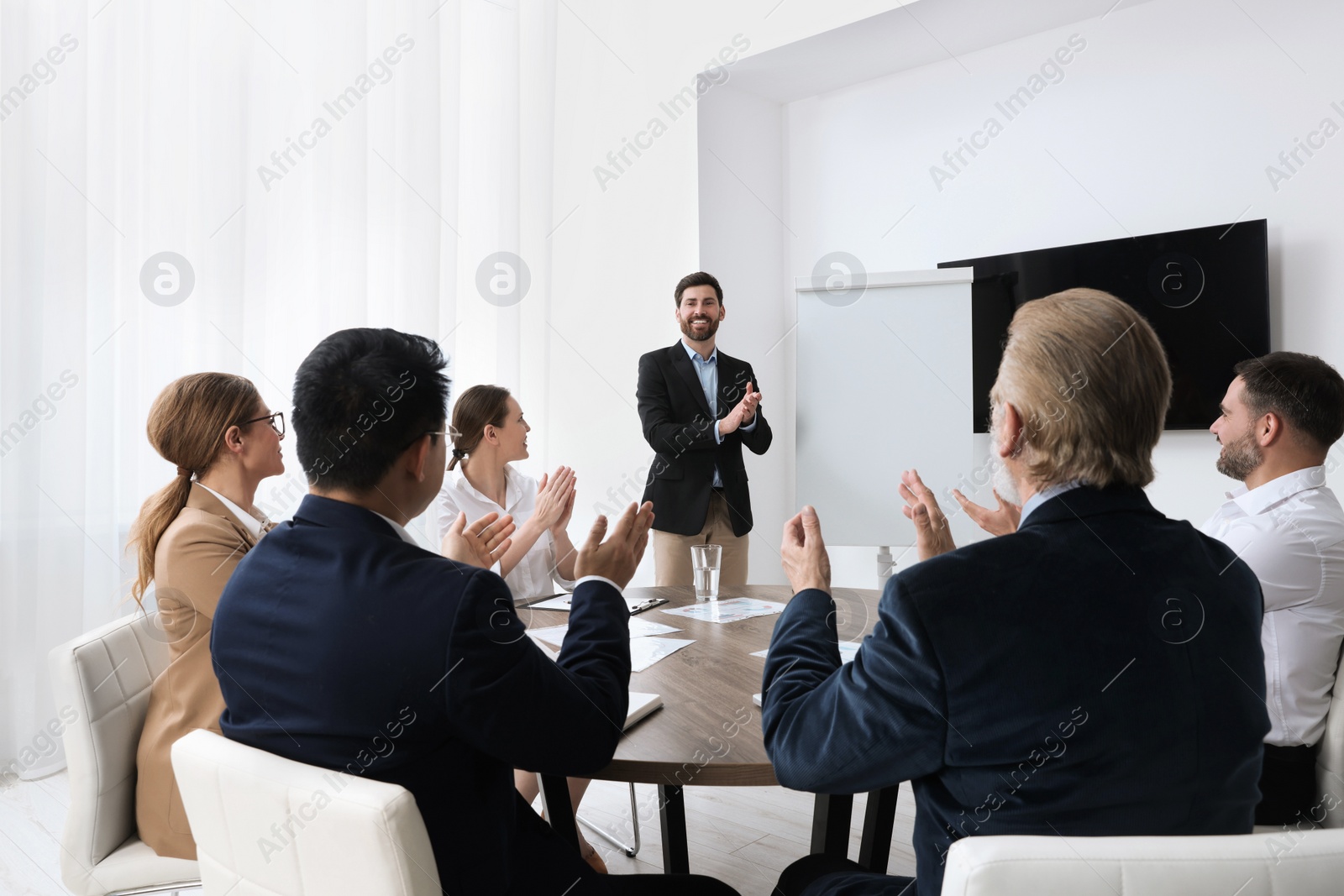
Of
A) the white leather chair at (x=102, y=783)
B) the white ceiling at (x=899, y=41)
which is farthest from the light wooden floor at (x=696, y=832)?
the white ceiling at (x=899, y=41)

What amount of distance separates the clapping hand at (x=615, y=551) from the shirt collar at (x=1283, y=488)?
54.5 inches

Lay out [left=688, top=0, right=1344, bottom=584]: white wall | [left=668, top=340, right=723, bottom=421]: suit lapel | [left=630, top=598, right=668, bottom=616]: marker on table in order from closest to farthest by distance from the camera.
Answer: [left=630, top=598, right=668, bottom=616]: marker on table < [left=688, top=0, right=1344, bottom=584]: white wall < [left=668, top=340, right=723, bottom=421]: suit lapel

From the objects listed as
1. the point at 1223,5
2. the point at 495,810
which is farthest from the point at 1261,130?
the point at 495,810

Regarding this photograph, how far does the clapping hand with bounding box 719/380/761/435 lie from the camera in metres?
3.80

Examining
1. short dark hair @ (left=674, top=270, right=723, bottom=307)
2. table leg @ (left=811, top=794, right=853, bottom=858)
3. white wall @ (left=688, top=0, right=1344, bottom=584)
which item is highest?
white wall @ (left=688, top=0, right=1344, bottom=584)

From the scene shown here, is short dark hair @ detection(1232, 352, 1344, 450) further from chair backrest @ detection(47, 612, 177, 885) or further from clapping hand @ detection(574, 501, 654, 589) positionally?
chair backrest @ detection(47, 612, 177, 885)

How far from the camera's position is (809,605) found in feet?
4.25

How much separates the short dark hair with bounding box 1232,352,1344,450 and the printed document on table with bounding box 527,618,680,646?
1433 millimetres

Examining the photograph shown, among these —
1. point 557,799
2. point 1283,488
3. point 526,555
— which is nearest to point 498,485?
point 526,555

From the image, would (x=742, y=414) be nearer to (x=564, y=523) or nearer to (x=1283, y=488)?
(x=564, y=523)

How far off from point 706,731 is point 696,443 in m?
2.62

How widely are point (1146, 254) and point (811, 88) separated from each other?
2.08 metres

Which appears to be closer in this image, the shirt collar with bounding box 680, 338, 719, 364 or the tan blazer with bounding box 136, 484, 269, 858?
the tan blazer with bounding box 136, 484, 269, 858

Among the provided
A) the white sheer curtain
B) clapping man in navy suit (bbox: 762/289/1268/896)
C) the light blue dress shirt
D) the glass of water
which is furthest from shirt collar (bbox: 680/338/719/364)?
clapping man in navy suit (bbox: 762/289/1268/896)
